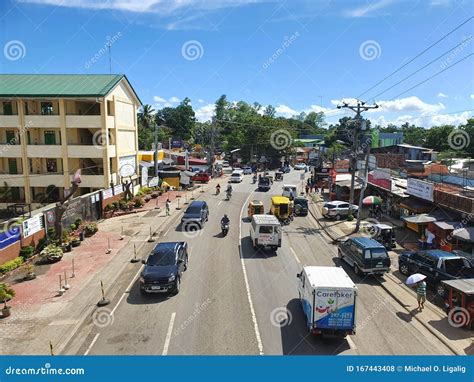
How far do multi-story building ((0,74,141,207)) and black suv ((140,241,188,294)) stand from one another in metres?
22.3

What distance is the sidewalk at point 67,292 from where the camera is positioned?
45.5ft

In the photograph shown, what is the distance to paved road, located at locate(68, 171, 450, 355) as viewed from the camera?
1295cm

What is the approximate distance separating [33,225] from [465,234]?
2511 centimetres

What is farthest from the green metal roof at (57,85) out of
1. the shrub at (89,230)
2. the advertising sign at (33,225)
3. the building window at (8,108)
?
the advertising sign at (33,225)

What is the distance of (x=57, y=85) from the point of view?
129 feet

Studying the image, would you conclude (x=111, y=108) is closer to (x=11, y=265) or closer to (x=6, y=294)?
(x=11, y=265)

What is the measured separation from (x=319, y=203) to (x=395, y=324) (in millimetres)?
30074

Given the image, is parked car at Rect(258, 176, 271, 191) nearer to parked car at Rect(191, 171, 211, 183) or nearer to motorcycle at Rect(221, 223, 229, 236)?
parked car at Rect(191, 171, 211, 183)

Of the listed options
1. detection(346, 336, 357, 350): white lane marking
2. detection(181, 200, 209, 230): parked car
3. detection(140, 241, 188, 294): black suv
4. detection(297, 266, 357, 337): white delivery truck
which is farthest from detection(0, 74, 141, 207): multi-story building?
detection(346, 336, 357, 350): white lane marking

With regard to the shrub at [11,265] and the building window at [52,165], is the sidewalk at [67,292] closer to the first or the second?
the shrub at [11,265]

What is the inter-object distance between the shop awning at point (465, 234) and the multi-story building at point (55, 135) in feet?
102

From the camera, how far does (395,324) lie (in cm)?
1484

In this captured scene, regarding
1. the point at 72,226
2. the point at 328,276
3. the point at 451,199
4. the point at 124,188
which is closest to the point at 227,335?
the point at 328,276

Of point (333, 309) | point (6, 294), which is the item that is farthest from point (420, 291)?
point (6, 294)
